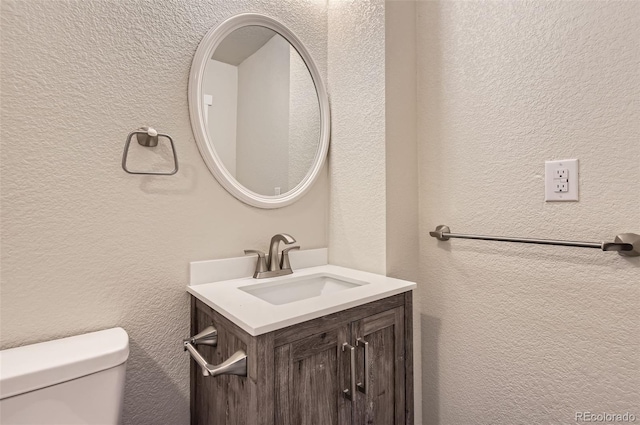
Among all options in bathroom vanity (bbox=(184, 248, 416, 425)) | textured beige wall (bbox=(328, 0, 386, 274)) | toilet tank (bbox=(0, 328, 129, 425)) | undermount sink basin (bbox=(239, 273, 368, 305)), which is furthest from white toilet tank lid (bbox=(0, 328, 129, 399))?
textured beige wall (bbox=(328, 0, 386, 274))

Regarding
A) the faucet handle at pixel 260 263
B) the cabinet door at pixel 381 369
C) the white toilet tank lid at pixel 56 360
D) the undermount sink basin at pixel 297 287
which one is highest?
the faucet handle at pixel 260 263

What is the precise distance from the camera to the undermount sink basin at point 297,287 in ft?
3.49

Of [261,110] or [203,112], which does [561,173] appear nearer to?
[261,110]

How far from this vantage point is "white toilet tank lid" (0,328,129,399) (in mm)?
619

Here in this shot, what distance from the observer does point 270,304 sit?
82 centimetres

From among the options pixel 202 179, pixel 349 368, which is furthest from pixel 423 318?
pixel 202 179

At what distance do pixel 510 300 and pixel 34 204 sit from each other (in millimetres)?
1412

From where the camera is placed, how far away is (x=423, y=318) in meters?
1.26

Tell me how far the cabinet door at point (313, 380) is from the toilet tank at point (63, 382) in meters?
0.39

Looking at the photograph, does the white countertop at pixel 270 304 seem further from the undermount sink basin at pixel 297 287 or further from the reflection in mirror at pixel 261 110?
the reflection in mirror at pixel 261 110

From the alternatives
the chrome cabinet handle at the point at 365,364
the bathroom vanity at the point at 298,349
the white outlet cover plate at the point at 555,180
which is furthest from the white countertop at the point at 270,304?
the white outlet cover plate at the point at 555,180

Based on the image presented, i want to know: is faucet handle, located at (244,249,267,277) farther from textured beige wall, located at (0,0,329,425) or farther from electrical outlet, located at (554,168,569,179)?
electrical outlet, located at (554,168,569,179)

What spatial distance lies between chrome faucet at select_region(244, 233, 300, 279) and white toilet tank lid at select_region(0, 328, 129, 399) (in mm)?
438

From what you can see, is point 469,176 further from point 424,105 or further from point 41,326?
point 41,326
